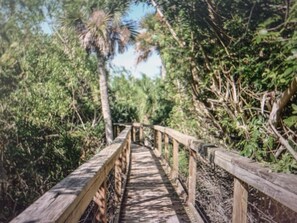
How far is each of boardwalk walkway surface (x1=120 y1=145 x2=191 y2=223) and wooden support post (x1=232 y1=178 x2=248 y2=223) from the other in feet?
5.16

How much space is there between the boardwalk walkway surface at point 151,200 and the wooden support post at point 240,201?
157 centimetres

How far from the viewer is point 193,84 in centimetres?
503

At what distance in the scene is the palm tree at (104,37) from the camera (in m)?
14.9

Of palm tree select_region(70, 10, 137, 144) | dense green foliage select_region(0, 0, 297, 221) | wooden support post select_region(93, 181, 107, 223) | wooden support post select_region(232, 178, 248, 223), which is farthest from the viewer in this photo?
palm tree select_region(70, 10, 137, 144)

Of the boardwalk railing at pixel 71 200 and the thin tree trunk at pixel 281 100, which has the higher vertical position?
the thin tree trunk at pixel 281 100

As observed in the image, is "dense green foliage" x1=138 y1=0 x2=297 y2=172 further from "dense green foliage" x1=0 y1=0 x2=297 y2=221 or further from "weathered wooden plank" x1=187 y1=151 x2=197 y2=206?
"weathered wooden plank" x1=187 y1=151 x2=197 y2=206

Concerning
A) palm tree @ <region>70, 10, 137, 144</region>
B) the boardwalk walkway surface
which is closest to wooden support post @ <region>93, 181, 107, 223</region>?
the boardwalk walkway surface

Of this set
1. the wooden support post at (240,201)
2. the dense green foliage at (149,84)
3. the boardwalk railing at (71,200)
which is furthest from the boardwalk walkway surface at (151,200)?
the wooden support post at (240,201)

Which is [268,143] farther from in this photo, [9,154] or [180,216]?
[9,154]

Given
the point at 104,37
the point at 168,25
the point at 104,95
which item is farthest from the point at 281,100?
the point at 104,95

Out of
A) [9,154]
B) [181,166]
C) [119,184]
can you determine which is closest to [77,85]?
[9,154]

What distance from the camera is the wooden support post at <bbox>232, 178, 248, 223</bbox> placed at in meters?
2.08

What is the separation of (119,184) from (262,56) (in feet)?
8.05

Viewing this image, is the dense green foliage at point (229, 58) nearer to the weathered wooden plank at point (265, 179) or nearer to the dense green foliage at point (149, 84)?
the dense green foliage at point (149, 84)
